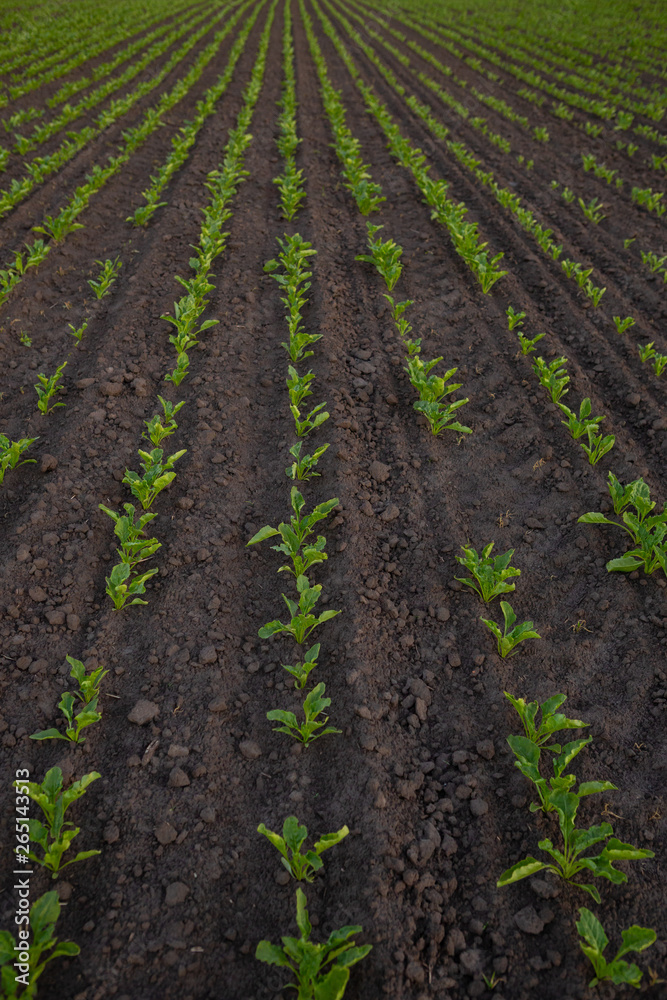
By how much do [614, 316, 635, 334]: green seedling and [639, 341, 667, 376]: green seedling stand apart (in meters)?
0.29

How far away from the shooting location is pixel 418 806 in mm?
2543

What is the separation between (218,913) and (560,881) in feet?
4.65

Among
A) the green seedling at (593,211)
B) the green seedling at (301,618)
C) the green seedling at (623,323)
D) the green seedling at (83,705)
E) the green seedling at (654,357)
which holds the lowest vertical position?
the green seedling at (83,705)

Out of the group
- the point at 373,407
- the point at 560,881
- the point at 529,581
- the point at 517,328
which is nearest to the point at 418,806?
the point at 560,881

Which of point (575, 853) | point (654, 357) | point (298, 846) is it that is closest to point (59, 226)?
point (654, 357)

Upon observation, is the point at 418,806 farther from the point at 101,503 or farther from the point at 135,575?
the point at 101,503

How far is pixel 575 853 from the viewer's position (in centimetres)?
226

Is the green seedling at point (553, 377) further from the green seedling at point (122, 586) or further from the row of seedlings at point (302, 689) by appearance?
the green seedling at point (122, 586)

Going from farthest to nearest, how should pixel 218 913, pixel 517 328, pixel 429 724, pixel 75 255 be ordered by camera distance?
pixel 75 255 → pixel 517 328 → pixel 429 724 → pixel 218 913

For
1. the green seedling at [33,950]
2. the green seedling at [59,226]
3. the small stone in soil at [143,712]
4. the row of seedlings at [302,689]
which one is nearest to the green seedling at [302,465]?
the row of seedlings at [302,689]

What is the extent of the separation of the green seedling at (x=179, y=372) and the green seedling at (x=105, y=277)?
5.41 feet

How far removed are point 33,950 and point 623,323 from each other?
6.31m

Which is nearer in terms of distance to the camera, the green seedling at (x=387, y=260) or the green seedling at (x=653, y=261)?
the green seedling at (x=387, y=260)

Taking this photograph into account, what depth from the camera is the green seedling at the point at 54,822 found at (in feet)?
7.34
